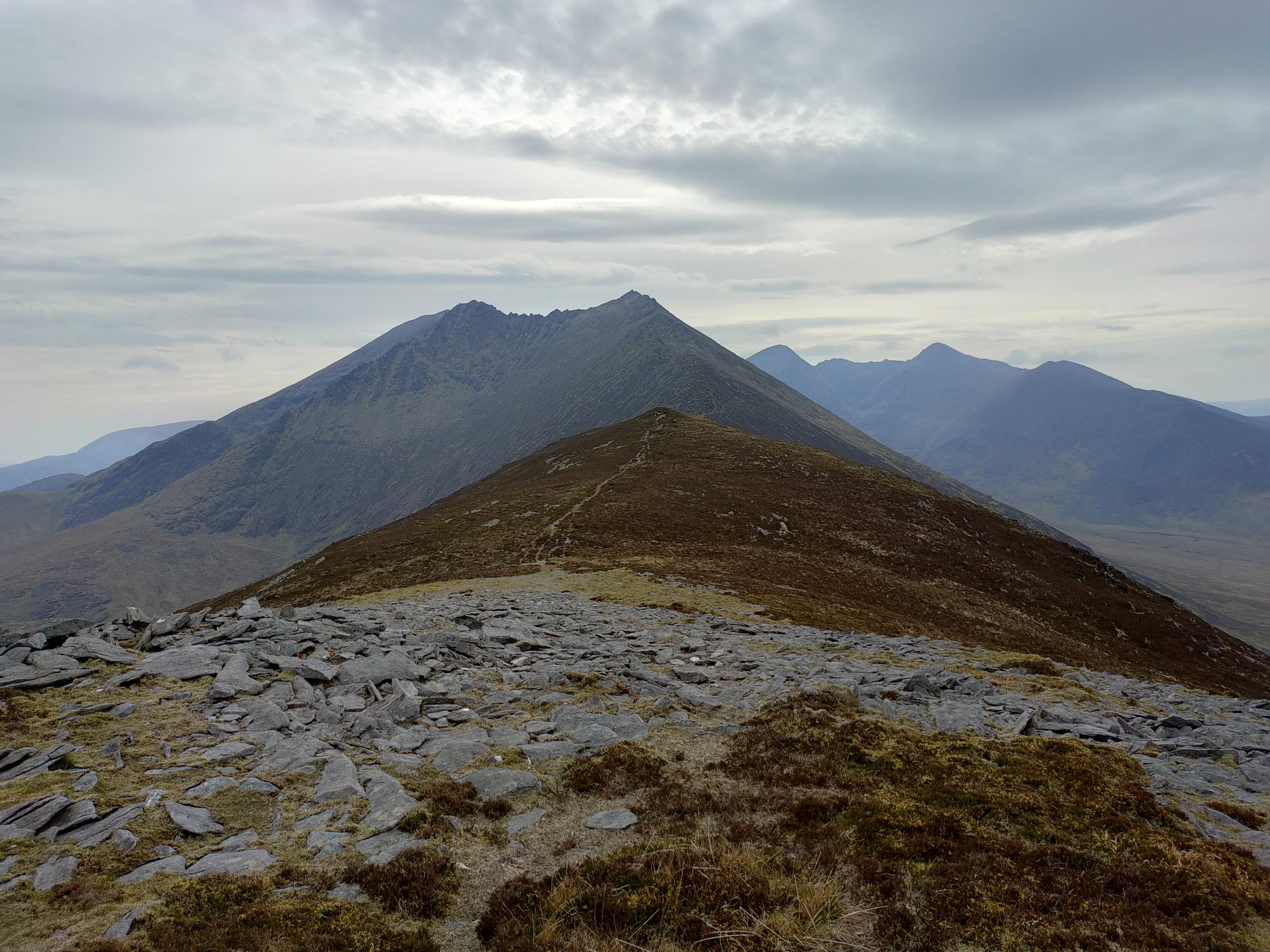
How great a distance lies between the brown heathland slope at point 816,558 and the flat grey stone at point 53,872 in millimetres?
36057

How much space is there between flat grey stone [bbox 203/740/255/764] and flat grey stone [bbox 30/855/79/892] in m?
4.00

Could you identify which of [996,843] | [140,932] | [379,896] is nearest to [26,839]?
[140,932]

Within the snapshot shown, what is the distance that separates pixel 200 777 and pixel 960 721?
774 inches

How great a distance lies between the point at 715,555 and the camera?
194 ft

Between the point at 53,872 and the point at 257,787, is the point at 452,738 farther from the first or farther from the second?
the point at 53,872

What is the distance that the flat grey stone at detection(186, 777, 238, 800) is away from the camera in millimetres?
12547

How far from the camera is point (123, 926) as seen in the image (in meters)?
8.51

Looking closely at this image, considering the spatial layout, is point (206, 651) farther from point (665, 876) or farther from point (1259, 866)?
point (1259, 866)

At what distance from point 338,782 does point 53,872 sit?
4.58 metres

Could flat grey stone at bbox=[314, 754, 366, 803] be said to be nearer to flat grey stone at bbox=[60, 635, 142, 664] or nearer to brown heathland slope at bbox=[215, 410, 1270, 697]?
flat grey stone at bbox=[60, 635, 142, 664]

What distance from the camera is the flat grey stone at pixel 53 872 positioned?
31.0ft

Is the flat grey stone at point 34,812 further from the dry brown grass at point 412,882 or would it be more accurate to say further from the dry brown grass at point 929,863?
the dry brown grass at point 929,863

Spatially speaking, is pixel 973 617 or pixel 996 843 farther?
pixel 973 617

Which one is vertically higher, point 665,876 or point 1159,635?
point 665,876
